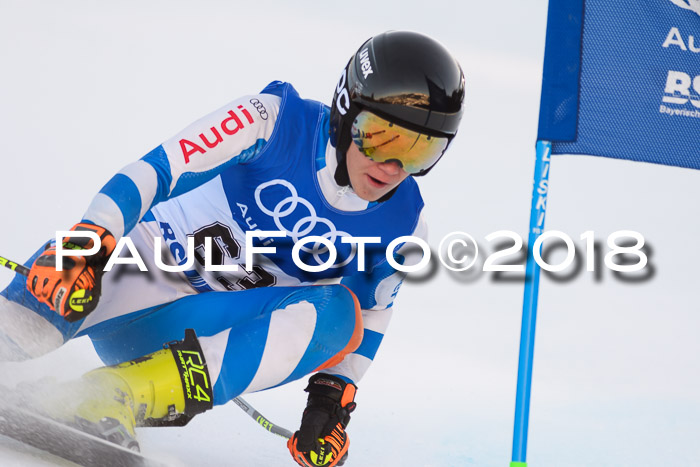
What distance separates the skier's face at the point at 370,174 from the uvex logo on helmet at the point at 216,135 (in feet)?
1.14

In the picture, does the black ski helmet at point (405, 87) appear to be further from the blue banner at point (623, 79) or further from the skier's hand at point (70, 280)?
the skier's hand at point (70, 280)

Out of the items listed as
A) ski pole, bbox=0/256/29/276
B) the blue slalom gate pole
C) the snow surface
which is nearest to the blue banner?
the blue slalom gate pole

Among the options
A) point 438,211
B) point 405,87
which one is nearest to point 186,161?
point 405,87

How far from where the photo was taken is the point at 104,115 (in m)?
7.00

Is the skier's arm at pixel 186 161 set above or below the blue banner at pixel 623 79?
below

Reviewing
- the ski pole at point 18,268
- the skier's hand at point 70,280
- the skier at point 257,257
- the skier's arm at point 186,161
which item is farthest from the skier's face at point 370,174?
the ski pole at point 18,268

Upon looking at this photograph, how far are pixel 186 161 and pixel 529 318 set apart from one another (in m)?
1.33

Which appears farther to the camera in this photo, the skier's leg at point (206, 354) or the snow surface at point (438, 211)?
the snow surface at point (438, 211)

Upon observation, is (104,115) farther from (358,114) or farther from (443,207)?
(358,114)

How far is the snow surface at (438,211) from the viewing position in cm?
401

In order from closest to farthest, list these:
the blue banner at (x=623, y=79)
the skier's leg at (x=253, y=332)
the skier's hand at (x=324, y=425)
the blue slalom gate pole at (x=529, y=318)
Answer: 1. the skier's leg at (x=253, y=332)
2. the skier's hand at (x=324, y=425)
3. the blue slalom gate pole at (x=529, y=318)
4. the blue banner at (x=623, y=79)

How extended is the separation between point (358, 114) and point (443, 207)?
4146mm

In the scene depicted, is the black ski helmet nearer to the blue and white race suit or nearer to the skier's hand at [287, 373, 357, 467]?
the blue and white race suit

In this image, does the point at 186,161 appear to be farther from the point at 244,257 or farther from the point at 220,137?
the point at 244,257
